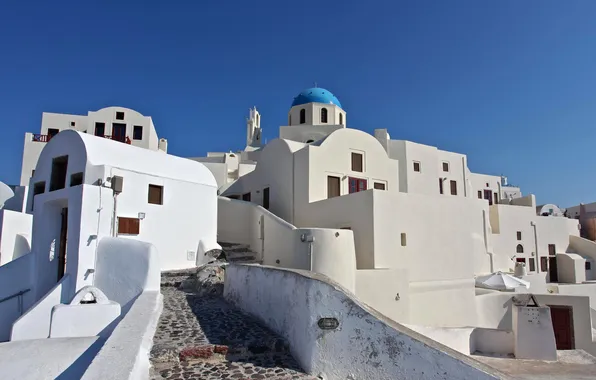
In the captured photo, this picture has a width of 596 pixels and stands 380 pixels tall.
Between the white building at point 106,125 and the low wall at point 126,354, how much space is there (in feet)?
70.6

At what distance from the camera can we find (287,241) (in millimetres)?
13180

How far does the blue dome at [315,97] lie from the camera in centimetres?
2457

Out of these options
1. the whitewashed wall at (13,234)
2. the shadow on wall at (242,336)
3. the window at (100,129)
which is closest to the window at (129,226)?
the shadow on wall at (242,336)

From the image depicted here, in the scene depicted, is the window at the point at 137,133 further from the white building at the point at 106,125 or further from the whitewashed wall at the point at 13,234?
the whitewashed wall at the point at 13,234

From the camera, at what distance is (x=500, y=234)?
77.0 feet

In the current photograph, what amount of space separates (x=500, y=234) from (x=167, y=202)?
19494 mm

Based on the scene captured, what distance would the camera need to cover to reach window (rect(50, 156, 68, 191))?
40.1 feet

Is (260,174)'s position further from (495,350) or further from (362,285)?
(495,350)

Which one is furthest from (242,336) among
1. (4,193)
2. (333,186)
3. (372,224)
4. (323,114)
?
(4,193)

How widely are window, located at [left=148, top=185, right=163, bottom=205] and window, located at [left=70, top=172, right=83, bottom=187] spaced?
2061 mm

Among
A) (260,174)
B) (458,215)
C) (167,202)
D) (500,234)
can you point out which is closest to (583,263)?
(500,234)

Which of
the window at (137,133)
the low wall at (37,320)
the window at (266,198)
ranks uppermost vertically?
the window at (137,133)

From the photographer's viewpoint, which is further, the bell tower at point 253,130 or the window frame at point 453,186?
the bell tower at point 253,130

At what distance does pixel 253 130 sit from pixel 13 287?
27.8 meters
